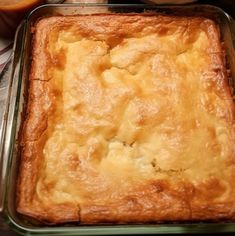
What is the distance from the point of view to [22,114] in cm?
130

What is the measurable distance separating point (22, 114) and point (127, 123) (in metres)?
0.35

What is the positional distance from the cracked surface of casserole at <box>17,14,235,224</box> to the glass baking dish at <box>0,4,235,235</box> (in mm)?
29

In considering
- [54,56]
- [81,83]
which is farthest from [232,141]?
[54,56]

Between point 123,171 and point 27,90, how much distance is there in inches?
17.1

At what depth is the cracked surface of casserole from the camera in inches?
45.8

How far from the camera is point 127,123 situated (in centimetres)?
133

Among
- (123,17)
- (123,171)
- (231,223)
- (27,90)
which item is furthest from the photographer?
(123,17)

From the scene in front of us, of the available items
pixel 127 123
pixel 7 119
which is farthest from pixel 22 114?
pixel 127 123

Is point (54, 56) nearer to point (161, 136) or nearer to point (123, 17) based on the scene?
point (123, 17)

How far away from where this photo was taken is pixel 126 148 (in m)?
1.30

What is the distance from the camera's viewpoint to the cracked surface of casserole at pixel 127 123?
1.16 metres

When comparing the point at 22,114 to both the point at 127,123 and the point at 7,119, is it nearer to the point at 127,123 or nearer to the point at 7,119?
the point at 7,119

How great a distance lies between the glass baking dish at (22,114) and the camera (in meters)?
1.08

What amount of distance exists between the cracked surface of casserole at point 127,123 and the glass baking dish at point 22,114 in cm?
3
